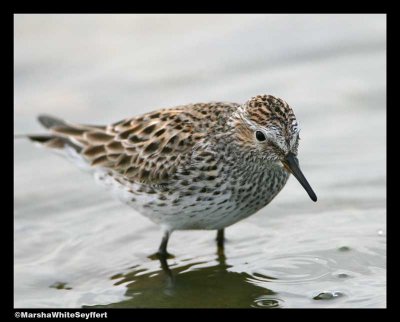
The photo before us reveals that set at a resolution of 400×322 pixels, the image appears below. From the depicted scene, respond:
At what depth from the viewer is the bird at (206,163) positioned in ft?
28.2

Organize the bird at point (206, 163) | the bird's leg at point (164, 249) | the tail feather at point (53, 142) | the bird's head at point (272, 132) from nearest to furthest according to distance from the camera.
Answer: the bird's head at point (272, 132) < the bird at point (206, 163) < the bird's leg at point (164, 249) < the tail feather at point (53, 142)

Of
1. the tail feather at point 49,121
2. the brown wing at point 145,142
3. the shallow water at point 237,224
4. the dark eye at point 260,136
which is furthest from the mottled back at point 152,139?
the shallow water at point 237,224

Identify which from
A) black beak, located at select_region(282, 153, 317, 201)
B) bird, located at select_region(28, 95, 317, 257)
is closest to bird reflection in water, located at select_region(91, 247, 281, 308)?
bird, located at select_region(28, 95, 317, 257)

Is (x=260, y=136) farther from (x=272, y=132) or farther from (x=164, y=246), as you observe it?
(x=164, y=246)

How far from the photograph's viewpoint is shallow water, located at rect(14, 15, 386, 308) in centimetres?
911

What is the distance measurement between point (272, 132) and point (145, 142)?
186cm

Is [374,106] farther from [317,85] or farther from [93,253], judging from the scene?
[93,253]

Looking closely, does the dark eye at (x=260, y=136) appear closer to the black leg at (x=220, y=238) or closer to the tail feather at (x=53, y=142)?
the black leg at (x=220, y=238)

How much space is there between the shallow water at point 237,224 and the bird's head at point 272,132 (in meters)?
1.23

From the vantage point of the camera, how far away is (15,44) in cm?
1399

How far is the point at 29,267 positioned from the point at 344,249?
336 cm

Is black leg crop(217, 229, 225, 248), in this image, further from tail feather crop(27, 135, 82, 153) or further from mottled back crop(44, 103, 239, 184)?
tail feather crop(27, 135, 82, 153)

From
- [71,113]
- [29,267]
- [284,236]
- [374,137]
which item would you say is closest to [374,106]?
[374,137]
